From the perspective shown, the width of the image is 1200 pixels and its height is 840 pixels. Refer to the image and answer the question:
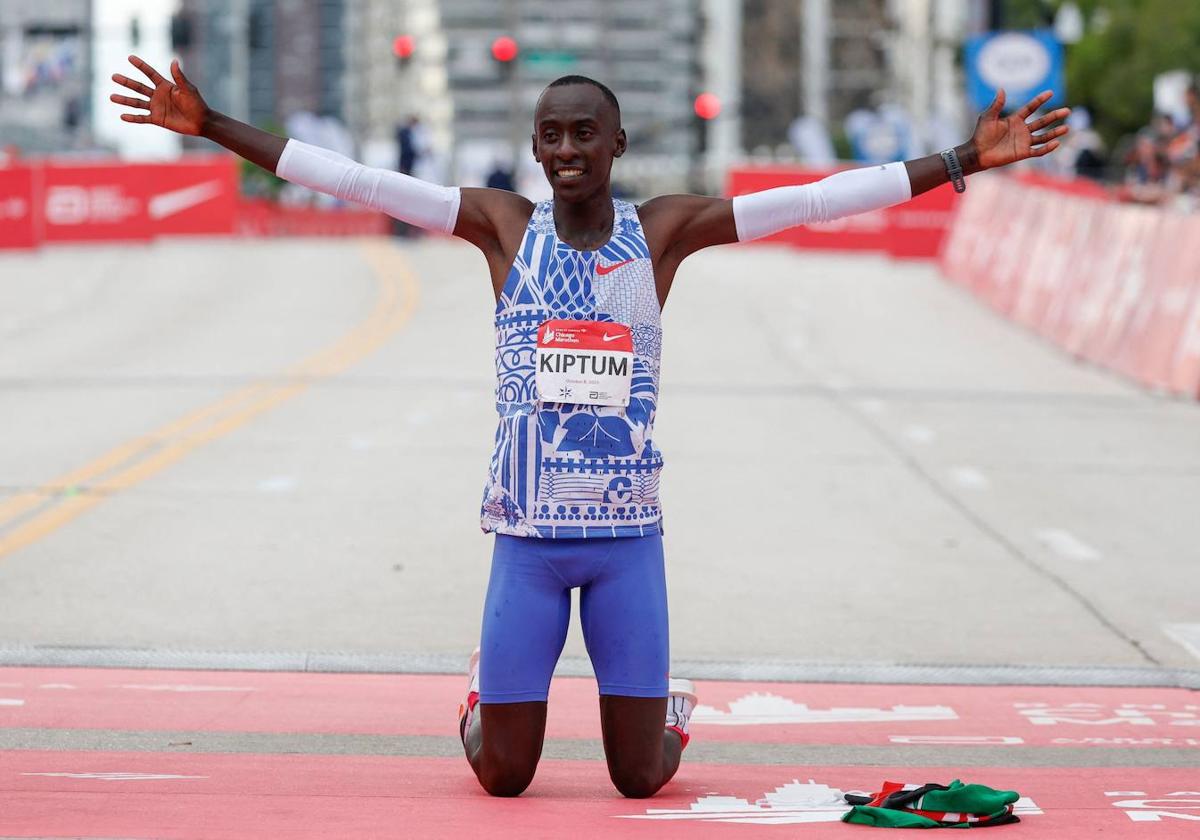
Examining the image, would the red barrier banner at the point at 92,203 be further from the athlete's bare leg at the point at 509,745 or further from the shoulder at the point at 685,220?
the athlete's bare leg at the point at 509,745

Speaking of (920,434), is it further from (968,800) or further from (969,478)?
(968,800)

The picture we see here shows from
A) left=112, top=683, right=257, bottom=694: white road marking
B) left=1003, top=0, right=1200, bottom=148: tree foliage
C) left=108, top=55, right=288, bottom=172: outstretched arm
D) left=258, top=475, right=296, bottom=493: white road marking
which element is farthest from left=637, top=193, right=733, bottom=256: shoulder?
left=1003, top=0, right=1200, bottom=148: tree foliage

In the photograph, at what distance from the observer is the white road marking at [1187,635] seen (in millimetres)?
8922

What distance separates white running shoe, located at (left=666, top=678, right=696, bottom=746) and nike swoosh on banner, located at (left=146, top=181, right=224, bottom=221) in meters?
37.6

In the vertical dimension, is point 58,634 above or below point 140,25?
below

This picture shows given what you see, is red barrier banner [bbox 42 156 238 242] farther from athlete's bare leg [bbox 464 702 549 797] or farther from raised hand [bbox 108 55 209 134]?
athlete's bare leg [bbox 464 702 549 797]

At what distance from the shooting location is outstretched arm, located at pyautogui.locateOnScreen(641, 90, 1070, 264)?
614 cm

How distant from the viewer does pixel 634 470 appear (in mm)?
5945

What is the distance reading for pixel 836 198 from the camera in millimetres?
6215

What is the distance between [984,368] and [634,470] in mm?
16292

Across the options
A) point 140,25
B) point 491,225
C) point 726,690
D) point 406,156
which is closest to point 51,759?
point 491,225

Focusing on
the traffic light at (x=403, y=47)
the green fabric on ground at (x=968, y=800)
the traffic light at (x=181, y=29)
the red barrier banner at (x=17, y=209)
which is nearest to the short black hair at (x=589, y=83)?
the green fabric on ground at (x=968, y=800)

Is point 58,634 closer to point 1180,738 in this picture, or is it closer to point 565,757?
point 565,757

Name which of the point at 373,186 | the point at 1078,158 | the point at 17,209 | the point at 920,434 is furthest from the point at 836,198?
the point at 1078,158
